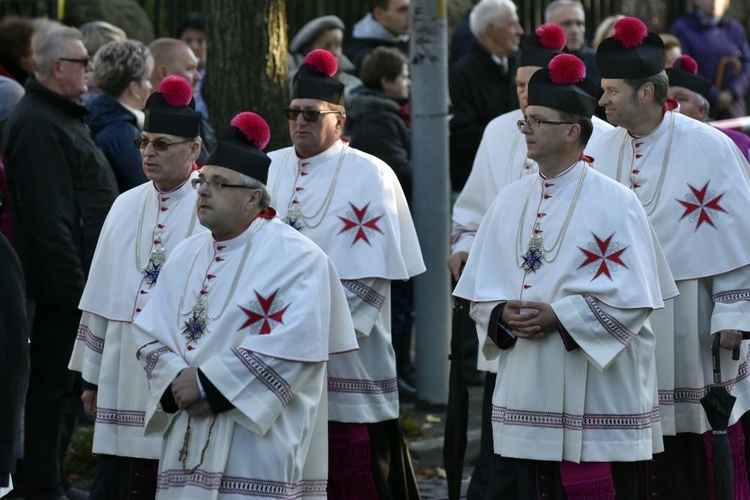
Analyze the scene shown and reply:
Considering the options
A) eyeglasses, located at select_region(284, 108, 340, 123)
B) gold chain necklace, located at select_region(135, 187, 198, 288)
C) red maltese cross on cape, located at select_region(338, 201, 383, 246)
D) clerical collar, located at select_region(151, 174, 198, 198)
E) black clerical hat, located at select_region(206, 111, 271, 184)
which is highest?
eyeglasses, located at select_region(284, 108, 340, 123)

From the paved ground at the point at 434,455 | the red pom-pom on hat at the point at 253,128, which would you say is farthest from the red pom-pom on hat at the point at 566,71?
the paved ground at the point at 434,455

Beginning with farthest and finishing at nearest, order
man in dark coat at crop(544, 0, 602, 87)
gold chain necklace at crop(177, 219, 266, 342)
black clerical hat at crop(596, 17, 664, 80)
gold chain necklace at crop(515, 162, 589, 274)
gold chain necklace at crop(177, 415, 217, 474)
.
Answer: man in dark coat at crop(544, 0, 602, 87)
black clerical hat at crop(596, 17, 664, 80)
gold chain necklace at crop(515, 162, 589, 274)
gold chain necklace at crop(177, 219, 266, 342)
gold chain necklace at crop(177, 415, 217, 474)

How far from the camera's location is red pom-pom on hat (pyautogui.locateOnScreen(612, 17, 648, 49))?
7.86 meters

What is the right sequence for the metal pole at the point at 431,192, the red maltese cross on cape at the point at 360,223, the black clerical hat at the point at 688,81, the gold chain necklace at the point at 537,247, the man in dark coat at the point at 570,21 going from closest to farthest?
the gold chain necklace at the point at 537,247, the red maltese cross on cape at the point at 360,223, the black clerical hat at the point at 688,81, the metal pole at the point at 431,192, the man in dark coat at the point at 570,21

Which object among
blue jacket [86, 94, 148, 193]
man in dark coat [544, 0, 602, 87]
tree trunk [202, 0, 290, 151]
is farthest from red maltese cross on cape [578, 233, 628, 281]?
man in dark coat [544, 0, 602, 87]

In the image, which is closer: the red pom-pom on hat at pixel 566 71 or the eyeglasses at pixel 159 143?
the red pom-pom on hat at pixel 566 71

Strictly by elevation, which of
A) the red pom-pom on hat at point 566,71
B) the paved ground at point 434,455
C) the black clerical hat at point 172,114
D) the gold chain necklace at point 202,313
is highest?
the red pom-pom on hat at point 566,71

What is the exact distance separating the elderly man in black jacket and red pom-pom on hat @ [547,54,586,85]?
2743 millimetres

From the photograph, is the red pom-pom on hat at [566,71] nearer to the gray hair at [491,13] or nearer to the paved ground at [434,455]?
the paved ground at [434,455]

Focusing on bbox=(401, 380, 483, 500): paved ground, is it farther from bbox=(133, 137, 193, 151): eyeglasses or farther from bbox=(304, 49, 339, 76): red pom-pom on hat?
bbox=(133, 137, 193, 151): eyeglasses

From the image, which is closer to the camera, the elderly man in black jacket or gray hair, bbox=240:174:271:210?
gray hair, bbox=240:174:271:210

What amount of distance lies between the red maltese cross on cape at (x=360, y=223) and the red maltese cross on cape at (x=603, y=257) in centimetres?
147

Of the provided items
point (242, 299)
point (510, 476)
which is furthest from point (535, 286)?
point (242, 299)

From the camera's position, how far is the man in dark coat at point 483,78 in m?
11.5
